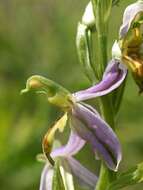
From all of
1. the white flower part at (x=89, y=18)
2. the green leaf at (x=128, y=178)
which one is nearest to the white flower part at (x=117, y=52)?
the white flower part at (x=89, y=18)

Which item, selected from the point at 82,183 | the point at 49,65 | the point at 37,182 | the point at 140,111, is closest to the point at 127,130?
the point at 140,111

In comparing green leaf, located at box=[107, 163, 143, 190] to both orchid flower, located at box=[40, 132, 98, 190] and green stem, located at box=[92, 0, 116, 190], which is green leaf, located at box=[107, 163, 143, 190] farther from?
orchid flower, located at box=[40, 132, 98, 190]

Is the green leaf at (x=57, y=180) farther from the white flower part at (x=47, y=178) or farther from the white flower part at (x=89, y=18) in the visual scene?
the white flower part at (x=89, y=18)

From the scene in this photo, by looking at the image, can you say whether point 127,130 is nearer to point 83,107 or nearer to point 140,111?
point 140,111

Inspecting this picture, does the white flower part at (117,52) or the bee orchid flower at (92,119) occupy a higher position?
the white flower part at (117,52)

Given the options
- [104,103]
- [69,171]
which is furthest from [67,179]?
[104,103]
